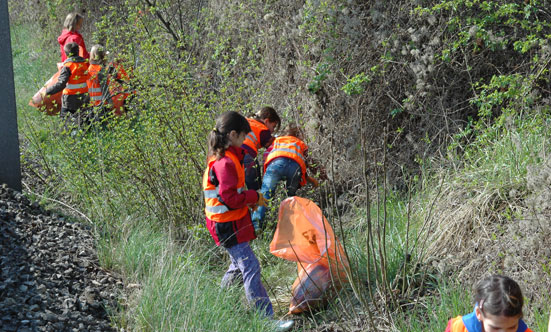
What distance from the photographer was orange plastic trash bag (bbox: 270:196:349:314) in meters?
4.59

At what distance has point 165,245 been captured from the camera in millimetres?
5242

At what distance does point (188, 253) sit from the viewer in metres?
4.78

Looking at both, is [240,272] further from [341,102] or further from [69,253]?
[341,102]

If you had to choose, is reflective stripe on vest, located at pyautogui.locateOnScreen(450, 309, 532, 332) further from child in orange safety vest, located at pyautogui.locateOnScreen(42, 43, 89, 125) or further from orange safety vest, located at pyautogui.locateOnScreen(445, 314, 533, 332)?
child in orange safety vest, located at pyautogui.locateOnScreen(42, 43, 89, 125)

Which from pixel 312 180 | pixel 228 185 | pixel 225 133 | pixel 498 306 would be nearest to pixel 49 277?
pixel 228 185

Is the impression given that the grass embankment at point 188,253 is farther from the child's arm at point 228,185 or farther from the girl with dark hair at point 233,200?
the child's arm at point 228,185

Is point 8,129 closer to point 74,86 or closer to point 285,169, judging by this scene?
point 74,86

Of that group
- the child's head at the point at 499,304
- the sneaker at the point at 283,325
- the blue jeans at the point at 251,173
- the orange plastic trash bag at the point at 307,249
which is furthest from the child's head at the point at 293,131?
the child's head at the point at 499,304

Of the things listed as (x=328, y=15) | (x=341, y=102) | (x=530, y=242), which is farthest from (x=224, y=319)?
(x=328, y=15)

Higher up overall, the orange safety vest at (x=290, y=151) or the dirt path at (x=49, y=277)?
the orange safety vest at (x=290, y=151)

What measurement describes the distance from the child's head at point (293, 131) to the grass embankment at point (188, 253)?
1087 mm

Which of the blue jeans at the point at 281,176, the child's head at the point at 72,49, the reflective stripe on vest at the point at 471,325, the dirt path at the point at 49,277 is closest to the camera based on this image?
the reflective stripe on vest at the point at 471,325

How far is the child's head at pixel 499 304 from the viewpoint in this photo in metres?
2.53

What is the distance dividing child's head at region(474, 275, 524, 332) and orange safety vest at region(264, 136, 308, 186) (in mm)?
3394
